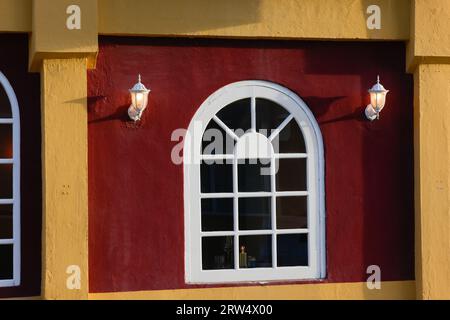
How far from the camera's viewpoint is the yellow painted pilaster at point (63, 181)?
789 cm

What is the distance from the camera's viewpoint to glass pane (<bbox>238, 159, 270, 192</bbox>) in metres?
8.55

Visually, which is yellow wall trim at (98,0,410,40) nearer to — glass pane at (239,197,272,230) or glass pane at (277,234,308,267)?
glass pane at (239,197,272,230)

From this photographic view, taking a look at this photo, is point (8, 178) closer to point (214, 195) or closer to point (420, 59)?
point (214, 195)

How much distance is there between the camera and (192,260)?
330 inches

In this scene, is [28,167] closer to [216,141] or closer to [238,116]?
[216,141]

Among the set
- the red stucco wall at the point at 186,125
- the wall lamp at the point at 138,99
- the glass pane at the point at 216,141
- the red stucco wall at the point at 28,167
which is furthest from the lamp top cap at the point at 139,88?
the red stucco wall at the point at 28,167

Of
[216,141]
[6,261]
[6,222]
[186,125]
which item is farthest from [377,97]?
[6,261]

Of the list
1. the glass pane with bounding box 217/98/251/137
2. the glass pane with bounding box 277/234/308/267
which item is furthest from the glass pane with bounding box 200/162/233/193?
the glass pane with bounding box 277/234/308/267

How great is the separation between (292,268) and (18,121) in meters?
2.90

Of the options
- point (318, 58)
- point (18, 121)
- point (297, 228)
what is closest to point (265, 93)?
point (318, 58)

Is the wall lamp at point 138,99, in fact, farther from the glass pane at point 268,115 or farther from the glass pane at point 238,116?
the glass pane at point 268,115

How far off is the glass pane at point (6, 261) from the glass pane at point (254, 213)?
215 centimetres

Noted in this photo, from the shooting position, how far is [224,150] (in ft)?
27.9

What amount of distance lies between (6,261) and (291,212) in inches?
107
